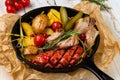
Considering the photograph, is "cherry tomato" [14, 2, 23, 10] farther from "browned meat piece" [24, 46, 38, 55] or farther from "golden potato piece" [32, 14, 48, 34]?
"browned meat piece" [24, 46, 38, 55]

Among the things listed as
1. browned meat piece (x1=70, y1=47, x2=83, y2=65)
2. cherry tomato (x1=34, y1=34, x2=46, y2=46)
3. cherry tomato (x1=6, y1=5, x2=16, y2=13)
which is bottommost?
browned meat piece (x1=70, y1=47, x2=83, y2=65)

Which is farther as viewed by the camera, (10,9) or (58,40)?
(10,9)

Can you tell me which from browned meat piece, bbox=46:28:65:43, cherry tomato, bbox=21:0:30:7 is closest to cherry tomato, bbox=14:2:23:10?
cherry tomato, bbox=21:0:30:7

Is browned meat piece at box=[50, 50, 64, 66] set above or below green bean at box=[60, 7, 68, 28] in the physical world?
below

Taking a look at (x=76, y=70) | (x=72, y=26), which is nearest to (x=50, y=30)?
(x=72, y=26)

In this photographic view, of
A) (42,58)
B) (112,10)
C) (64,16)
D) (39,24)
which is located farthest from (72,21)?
(112,10)

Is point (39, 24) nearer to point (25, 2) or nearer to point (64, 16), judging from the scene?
point (64, 16)

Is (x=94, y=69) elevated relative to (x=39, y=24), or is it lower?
lower

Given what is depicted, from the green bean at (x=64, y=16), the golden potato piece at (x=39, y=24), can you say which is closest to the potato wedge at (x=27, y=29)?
the golden potato piece at (x=39, y=24)
